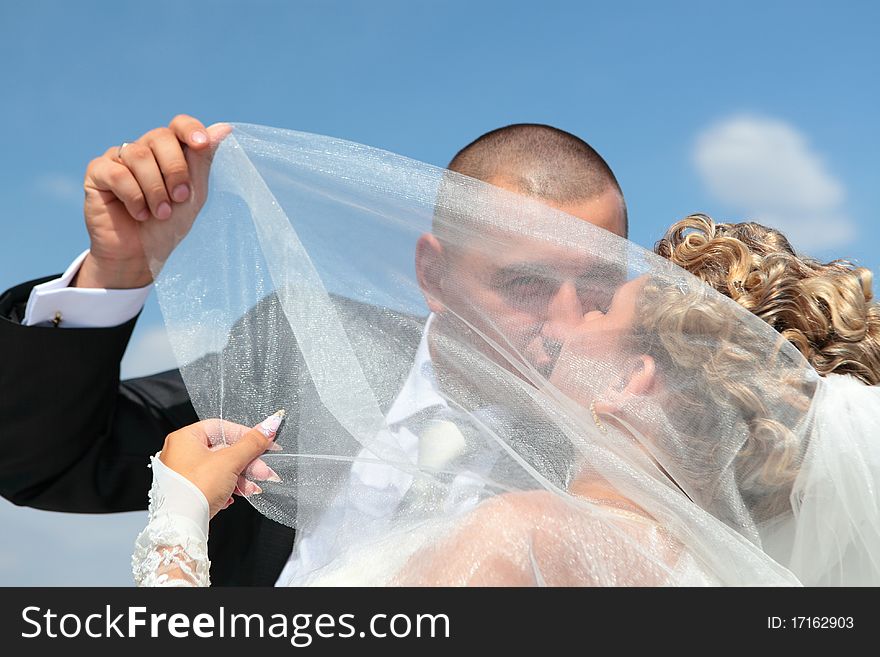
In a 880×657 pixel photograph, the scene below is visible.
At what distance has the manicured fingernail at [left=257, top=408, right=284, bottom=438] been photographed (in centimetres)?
190

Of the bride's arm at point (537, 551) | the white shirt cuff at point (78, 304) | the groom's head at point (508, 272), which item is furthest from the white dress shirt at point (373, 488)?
the white shirt cuff at point (78, 304)

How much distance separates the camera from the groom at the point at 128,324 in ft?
6.63

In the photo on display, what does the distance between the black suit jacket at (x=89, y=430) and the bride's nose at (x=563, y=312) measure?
173 centimetres

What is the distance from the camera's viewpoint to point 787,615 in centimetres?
157

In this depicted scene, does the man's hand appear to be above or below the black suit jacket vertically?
above

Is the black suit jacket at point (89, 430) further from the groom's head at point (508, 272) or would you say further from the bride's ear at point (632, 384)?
the bride's ear at point (632, 384)

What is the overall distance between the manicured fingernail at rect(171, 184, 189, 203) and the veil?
327 mm

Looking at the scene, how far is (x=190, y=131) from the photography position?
203cm

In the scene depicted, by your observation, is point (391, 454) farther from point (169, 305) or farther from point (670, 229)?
point (670, 229)

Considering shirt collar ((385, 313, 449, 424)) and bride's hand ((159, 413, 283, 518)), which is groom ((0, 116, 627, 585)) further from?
bride's hand ((159, 413, 283, 518))

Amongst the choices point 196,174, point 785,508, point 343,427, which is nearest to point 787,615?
point 785,508

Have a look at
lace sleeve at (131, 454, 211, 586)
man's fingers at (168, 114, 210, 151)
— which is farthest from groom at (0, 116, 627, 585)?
lace sleeve at (131, 454, 211, 586)

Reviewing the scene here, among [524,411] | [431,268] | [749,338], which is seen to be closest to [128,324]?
[431,268]

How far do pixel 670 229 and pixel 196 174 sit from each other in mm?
1370
